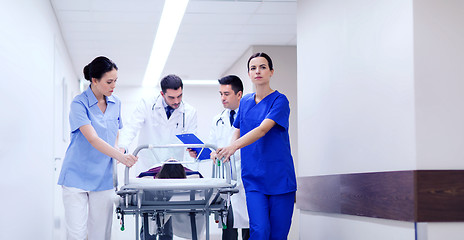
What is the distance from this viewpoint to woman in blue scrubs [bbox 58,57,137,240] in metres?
3.04

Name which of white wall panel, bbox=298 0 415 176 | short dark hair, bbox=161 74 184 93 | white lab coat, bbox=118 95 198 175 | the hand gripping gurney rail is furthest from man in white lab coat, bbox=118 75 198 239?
the hand gripping gurney rail

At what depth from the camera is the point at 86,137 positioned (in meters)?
3.04

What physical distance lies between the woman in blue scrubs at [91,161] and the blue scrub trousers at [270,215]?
2.64 feet

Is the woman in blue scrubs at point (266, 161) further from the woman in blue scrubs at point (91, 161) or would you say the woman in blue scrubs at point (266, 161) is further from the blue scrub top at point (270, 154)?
the woman in blue scrubs at point (91, 161)

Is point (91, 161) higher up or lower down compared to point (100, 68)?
lower down

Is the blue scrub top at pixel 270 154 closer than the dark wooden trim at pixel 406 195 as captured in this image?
No

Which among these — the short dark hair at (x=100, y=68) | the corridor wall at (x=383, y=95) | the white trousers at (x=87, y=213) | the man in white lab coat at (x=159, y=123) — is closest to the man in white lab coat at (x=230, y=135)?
the man in white lab coat at (x=159, y=123)

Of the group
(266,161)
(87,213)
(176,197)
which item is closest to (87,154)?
(87,213)

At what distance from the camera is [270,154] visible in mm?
3189

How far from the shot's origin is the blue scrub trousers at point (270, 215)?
10.1 feet

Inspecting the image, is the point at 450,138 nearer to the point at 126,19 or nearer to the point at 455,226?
the point at 455,226

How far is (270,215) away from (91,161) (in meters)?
1.03

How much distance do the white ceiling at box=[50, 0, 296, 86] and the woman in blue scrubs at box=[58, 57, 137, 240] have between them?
2.62 m

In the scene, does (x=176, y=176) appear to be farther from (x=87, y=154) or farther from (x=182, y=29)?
(x=182, y=29)
